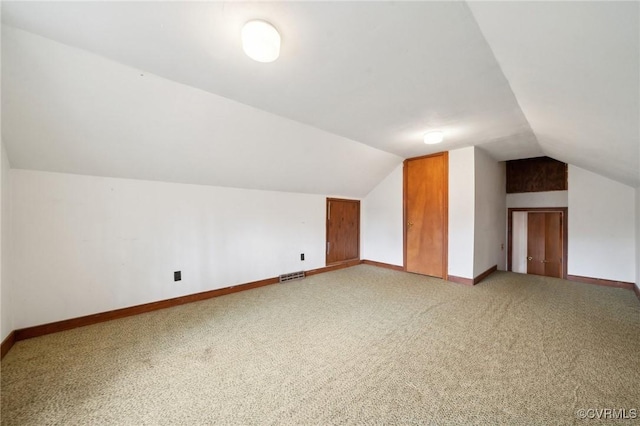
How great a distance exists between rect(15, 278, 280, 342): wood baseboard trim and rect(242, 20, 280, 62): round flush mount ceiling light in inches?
114

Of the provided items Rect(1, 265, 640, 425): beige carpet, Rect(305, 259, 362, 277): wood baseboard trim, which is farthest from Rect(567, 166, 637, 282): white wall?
Rect(305, 259, 362, 277): wood baseboard trim

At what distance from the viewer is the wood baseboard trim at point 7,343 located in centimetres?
184

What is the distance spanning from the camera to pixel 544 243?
516 cm

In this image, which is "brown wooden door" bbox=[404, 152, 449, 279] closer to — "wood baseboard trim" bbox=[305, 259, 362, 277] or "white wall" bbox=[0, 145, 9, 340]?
"wood baseboard trim" bbox=[305, 259, 362, 277]

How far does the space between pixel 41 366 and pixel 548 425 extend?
3.32 m

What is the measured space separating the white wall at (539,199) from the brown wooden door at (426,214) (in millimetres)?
2336

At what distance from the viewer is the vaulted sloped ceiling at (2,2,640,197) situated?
3.99 feet

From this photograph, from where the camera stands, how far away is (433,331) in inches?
91.2

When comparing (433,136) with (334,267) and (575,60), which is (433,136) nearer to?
(575,60)

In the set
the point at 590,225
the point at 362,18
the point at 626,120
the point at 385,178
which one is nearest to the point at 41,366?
the point at 362,18

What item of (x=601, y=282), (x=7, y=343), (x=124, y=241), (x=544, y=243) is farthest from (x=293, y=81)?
(x=544, y=243)

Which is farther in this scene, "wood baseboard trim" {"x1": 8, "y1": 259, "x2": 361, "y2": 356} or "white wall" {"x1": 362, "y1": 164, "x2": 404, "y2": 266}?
"white wall" {"x1": 362, "y1": 164, "x2": 404, "y2": 266}

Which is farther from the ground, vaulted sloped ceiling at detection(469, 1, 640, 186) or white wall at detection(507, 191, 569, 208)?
vaulted sloped ceiling at detection(469, 1, 640, 186)

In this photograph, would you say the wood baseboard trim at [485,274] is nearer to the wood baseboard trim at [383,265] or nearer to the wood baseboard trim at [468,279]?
the wood baseboard trim at [468,279]
